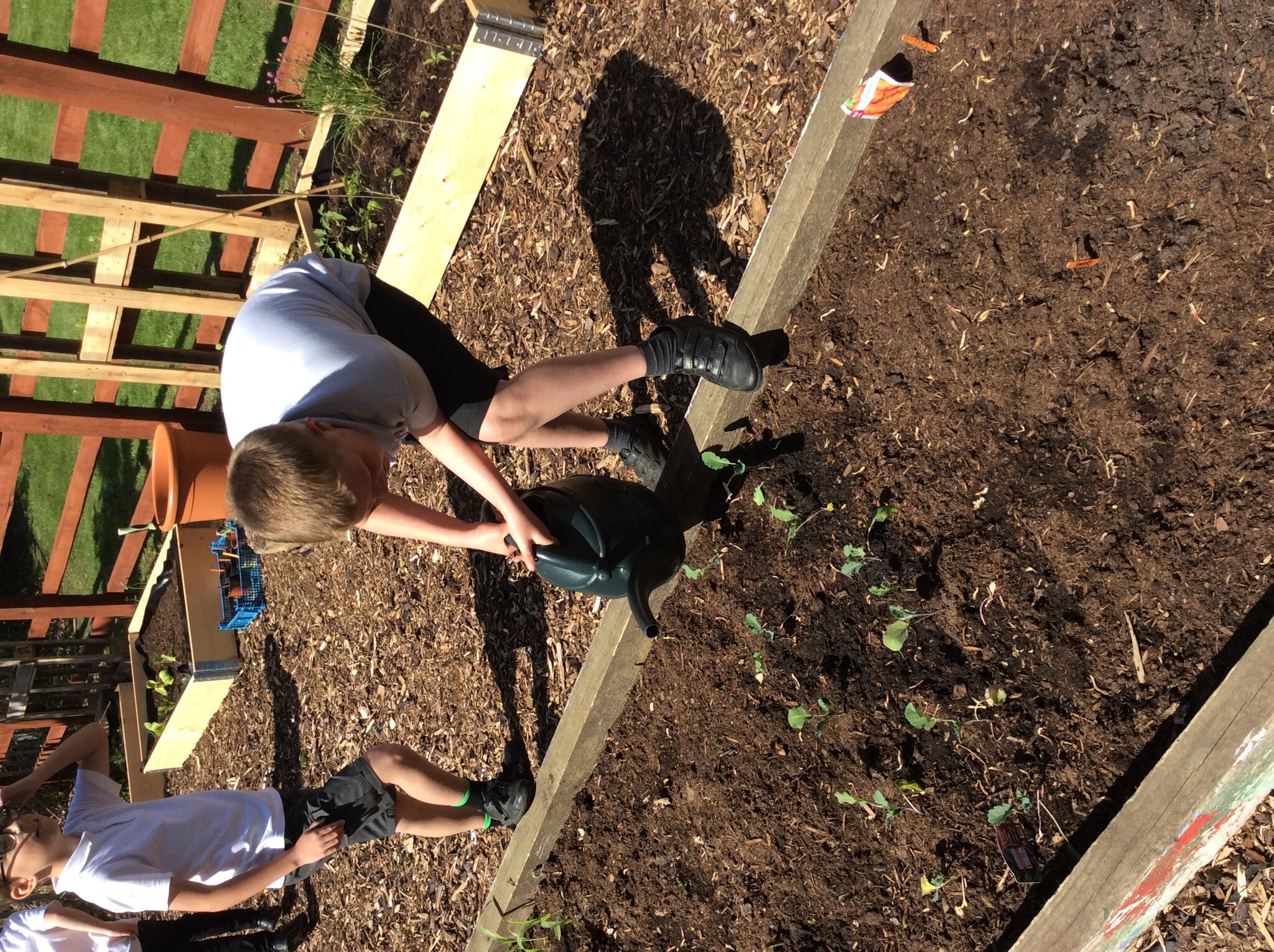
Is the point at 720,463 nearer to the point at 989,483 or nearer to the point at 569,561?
the point at 569,561

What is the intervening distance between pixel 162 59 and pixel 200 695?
421 cm

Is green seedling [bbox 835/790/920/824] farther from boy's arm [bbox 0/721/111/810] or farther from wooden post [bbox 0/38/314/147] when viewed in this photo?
wooden post [bbox 0/38/314/147]

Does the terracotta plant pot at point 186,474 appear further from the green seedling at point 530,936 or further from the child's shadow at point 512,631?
the green seedling at point 530,936

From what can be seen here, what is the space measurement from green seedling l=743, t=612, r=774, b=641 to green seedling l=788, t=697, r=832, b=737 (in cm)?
22

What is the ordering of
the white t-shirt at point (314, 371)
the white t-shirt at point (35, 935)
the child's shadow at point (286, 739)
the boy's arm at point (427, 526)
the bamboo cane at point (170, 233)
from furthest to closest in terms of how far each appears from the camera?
the child's shadow at point (286, 739) < the bamboo cane at point (170, 233) < the white t-shirt at point (35, 935) < the boy's arm at point (427, 526) < the white t-shirt at point (314, 371)

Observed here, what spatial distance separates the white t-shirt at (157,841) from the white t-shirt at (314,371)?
172 centimetres

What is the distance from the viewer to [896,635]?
2160 millimetres

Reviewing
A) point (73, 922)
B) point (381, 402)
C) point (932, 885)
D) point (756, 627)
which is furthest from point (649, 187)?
point (73, 922)

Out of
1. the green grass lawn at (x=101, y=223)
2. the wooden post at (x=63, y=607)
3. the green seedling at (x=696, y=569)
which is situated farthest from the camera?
the wooden post at (x=63, y=607)

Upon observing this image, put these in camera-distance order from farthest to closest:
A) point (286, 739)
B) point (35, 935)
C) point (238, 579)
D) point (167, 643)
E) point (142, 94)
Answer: point (167, 643)
point (238, 579)
point (286, 739)
point (142, 94)
point (35, 935)

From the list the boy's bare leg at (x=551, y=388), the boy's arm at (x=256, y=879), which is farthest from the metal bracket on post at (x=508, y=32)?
the boy's arm at (x=256, y=879)

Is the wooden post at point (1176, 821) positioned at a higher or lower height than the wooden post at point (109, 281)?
higher

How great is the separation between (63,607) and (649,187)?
216 inches

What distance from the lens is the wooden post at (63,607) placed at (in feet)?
19.1
